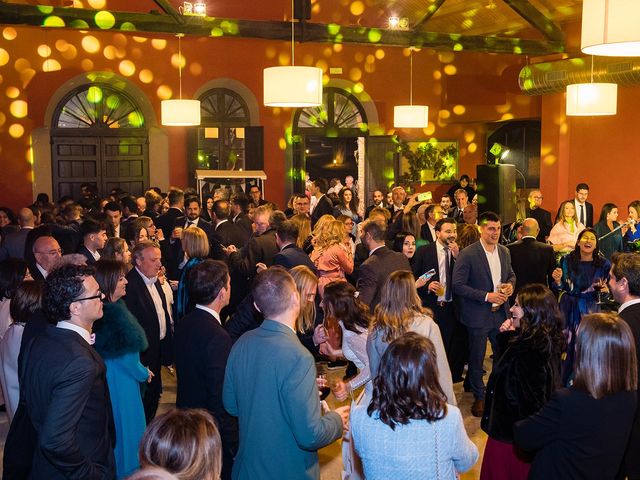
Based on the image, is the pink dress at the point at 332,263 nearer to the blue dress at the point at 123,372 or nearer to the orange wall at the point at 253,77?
the blue dress at the point at 123,372

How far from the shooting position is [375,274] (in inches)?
206

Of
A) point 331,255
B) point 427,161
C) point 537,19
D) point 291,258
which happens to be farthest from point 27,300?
point 427,161

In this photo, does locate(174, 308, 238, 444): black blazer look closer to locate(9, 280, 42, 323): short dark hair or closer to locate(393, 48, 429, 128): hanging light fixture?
locate(9, 280, 42, 323): short dark hair

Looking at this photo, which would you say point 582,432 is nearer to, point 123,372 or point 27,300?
point 123,372

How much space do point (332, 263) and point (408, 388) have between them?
3.71 meters

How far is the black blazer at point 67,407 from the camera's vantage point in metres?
2.47

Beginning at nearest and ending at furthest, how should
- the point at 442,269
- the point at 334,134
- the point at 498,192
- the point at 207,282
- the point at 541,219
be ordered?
the point at 207,282 → the point at 442,269 → the point at 498,192 → the point at 541,219 → the point at 334,134

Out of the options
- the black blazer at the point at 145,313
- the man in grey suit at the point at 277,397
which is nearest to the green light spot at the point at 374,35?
Answer: the black blazer at the point at 145,313

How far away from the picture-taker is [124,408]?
3475 mm

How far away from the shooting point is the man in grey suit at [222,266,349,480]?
263 cm

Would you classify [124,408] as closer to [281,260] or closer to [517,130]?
[281,260]

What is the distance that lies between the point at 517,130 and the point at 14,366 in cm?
1229

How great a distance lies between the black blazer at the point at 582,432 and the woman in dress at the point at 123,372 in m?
1.73

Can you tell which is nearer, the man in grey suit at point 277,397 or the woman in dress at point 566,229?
the man in grey suit at point 277,397
